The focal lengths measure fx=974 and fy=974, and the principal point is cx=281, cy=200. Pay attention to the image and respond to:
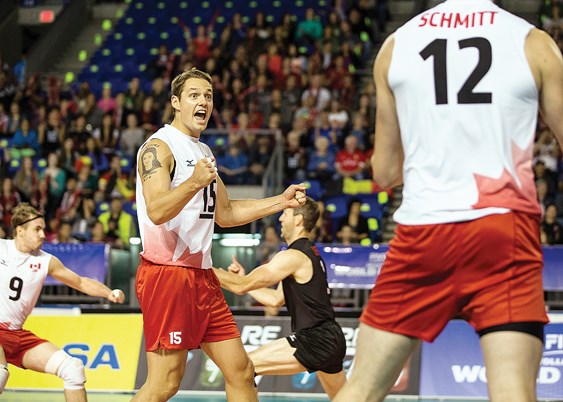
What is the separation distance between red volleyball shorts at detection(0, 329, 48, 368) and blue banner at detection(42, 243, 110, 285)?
20.7ft

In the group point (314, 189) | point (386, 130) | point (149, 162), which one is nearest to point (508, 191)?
point (386, 130)

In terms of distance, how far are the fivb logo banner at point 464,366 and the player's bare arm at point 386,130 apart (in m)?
7.25

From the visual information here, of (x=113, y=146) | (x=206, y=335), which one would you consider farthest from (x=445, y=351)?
(x=113, y=146)

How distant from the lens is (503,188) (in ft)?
11.6

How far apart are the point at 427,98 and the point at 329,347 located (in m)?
4.02

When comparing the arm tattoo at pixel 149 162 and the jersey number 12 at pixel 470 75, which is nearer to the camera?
the jersey number 12 at pixel 470 75

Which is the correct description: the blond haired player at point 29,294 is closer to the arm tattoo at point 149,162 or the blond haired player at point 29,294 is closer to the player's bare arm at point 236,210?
the player's bare arm at point 236,210

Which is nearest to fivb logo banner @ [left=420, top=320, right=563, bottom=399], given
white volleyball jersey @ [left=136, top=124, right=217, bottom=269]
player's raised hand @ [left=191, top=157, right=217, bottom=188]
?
white volleyball jersey @ [left=136, top=124, right=217, bottom=269]

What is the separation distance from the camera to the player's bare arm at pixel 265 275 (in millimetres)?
7266

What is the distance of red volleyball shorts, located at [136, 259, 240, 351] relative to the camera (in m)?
5.65

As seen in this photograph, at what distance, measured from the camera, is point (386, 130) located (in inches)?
151

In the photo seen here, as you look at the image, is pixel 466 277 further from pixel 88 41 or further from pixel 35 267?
pixel 88 41

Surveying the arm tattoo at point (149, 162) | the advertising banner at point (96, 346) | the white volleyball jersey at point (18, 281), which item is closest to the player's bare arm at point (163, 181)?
the arm tattoo at point (149, 162)

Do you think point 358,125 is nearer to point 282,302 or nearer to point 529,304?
point 282,302
